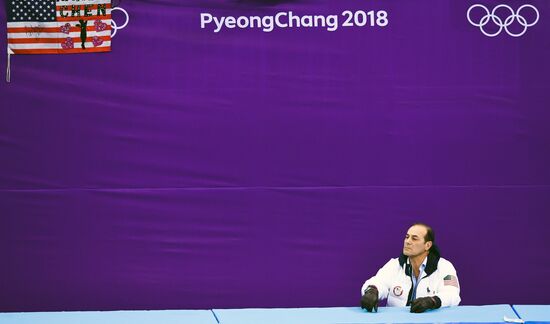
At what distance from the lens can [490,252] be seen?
834 centimetres

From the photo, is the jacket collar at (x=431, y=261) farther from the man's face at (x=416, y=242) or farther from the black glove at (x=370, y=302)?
the black glove at (x=370, y=302)

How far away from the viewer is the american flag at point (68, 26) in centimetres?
811

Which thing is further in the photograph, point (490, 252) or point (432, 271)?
point (490, 252)

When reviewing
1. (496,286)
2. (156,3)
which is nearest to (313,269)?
(496,286)

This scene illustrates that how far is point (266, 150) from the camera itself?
324 inches

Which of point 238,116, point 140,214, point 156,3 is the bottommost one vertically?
point 140,214

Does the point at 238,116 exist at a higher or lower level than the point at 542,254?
higher

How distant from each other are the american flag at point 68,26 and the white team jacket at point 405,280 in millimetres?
2892

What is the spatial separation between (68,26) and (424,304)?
3684 mm

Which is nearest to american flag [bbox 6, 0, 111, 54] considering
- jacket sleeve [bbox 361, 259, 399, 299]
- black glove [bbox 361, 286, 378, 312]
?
jacket sleeve [bbox 361, 259, 399, 299]

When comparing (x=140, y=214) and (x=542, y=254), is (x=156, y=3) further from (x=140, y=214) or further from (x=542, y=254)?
(x=542, y=254)

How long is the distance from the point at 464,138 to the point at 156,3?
2697mm

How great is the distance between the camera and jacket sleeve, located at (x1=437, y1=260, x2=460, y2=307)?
6.79 meters

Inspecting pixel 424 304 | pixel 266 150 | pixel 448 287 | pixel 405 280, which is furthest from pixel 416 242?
pixel 266 150
